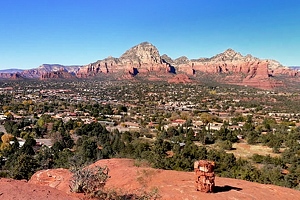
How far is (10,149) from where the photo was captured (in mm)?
48281

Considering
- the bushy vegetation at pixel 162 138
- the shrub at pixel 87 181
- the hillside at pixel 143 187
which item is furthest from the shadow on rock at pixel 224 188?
the bushy vegetation at pixel 162 138

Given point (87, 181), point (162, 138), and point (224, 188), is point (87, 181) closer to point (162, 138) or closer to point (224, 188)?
point (224, 188)

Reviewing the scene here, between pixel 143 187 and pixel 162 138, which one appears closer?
pixel 143 187

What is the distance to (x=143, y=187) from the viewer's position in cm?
1977

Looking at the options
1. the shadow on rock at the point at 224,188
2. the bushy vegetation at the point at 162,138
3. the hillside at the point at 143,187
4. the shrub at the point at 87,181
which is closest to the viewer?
the hillside at the point at 143,187

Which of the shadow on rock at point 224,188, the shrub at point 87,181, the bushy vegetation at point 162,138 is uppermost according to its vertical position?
the shrub at point 87,181

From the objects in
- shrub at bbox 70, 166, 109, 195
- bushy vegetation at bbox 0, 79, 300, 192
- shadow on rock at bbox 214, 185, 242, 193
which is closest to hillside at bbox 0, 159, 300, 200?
shadow on rock at bbox 214, 185, 242, 193

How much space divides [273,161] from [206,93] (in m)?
115

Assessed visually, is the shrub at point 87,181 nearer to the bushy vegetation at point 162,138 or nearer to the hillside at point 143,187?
the bushy vegetation at point 162,138

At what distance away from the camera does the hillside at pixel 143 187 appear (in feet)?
49.5

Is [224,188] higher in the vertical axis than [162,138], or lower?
higher

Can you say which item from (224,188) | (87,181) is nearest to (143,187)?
(87,181)

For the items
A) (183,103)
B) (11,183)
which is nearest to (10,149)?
(11,183)

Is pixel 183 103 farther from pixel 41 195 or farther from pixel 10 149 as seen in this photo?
pixel 41 195
